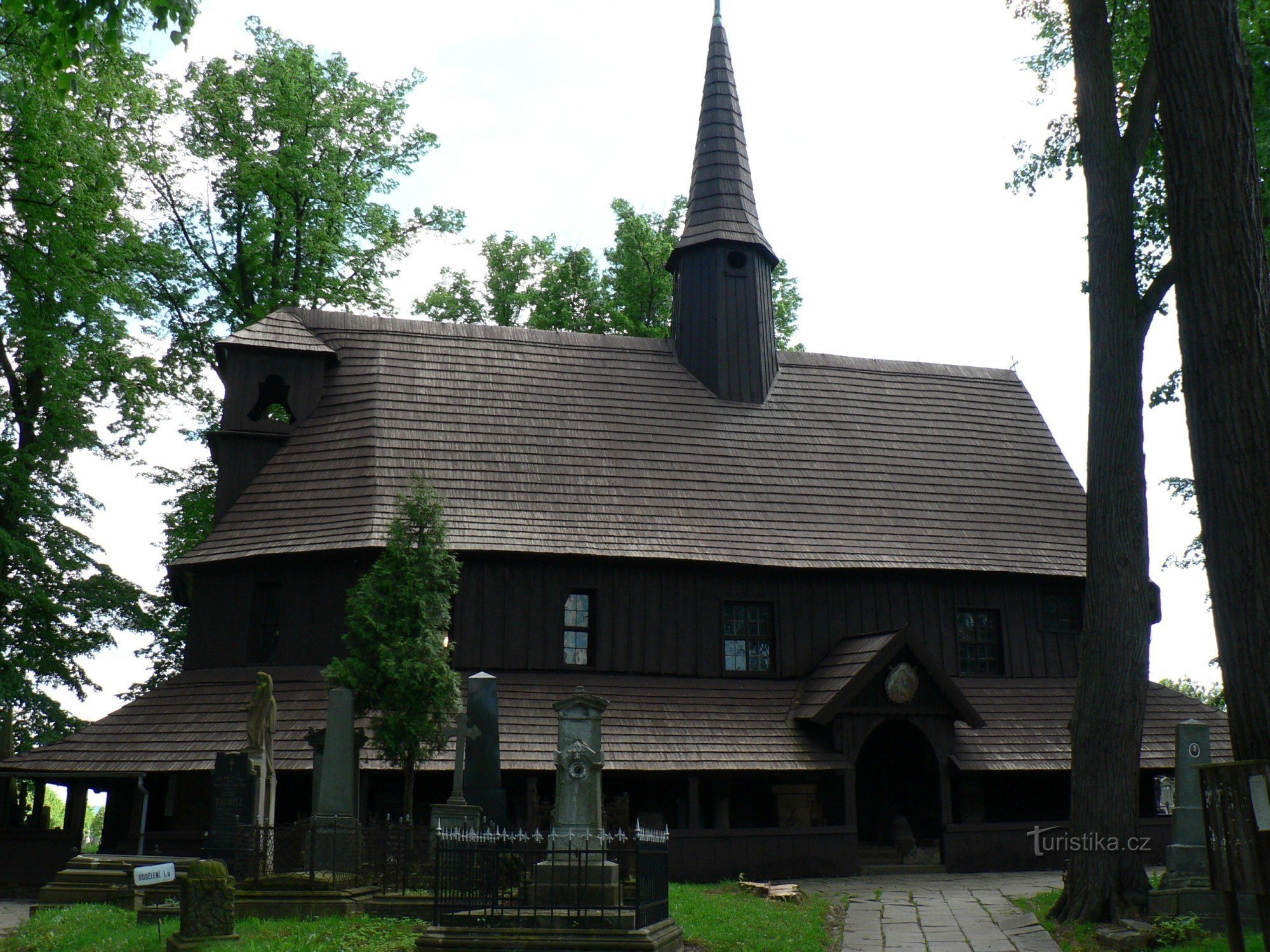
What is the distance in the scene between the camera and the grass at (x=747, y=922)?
10891mm

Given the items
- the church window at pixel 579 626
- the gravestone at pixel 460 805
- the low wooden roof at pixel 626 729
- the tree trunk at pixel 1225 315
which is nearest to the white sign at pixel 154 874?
the gravestone at pixel 460 805

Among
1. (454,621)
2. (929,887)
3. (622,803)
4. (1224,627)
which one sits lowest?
(929,887)

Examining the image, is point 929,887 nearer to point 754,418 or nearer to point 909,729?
point 909,729

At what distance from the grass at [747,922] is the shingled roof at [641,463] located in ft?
21.2

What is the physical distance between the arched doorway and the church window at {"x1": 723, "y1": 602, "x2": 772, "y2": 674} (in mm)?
2534

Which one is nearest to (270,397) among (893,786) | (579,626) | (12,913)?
(579,626)

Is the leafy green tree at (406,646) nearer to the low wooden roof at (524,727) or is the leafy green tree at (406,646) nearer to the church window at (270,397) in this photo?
the low wooden roof at (524,727)

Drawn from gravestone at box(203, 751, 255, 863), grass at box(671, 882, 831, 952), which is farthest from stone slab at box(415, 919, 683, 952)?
gravestone at box(203, 751, 255, 863)

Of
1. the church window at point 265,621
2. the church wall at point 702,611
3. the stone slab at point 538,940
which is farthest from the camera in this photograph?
the church window at point 265,621

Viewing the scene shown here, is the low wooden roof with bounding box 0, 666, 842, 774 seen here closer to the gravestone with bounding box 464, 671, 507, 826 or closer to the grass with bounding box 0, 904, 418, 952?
the gravestone with bounding box 464, 671, 507, 826

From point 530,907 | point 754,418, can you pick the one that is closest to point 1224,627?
point 530,907

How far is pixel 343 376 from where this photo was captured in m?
21.6

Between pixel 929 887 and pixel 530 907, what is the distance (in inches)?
314

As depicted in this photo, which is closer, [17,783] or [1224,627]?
[1224,627]
